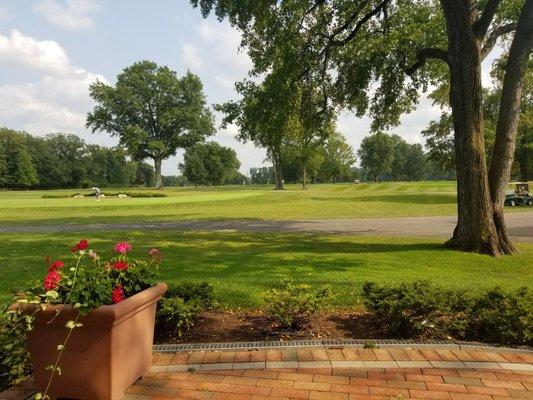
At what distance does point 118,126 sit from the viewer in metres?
59.8

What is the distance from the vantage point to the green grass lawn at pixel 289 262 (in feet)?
24.2

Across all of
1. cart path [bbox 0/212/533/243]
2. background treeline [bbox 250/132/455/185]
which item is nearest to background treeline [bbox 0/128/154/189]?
background treeline [bbox 250/132/455/185]

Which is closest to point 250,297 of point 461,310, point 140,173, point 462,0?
point 461,310

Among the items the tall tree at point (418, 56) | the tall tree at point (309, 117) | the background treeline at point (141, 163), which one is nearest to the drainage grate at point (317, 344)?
the tall tree at point (418, 56)

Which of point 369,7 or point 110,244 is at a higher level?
point 369,7

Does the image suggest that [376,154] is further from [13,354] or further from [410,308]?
[13,354]

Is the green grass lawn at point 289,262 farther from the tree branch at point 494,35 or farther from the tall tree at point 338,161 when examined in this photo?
the tall tree at point 338,161

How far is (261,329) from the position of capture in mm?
4547

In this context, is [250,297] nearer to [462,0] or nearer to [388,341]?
[388,341]

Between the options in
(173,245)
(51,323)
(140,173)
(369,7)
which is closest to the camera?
(51,323)

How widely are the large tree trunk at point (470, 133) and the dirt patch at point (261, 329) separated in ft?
22.9

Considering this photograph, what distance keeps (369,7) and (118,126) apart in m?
51.7

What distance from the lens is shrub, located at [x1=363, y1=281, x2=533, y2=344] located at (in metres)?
4.25

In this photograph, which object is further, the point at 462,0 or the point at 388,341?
the point at 462,0
